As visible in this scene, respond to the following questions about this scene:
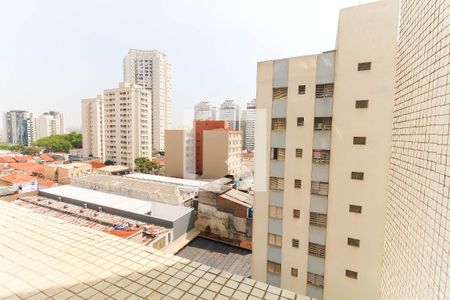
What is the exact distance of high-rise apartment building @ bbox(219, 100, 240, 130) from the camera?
279 feet

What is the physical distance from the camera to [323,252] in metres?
11.0

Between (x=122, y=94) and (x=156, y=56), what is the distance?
31.4 metres

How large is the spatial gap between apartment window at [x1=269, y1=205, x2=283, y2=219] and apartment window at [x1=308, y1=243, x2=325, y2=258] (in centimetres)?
199

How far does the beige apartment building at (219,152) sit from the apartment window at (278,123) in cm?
2656

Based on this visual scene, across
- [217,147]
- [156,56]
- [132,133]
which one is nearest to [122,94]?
[132,133]

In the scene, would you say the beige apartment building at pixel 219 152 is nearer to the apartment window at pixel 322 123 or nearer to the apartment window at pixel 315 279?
the apartment window at pixel 322 123

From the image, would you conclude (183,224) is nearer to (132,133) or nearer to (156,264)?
(156,264)

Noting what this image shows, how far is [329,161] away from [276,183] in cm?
290

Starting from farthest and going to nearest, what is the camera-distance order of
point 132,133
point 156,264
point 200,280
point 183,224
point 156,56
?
point 156,56, point 132,133, point 183,224, point 156,264, point 200,280

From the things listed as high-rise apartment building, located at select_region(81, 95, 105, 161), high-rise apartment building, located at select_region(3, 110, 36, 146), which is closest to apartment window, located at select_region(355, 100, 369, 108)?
high-rise apartment building, located at select_region(81, 95, 105, 161)

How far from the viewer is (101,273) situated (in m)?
3.23

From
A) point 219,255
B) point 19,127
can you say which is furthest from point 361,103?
point 19,127

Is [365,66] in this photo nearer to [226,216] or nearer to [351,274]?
[351,274]

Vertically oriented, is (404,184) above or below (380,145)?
below
